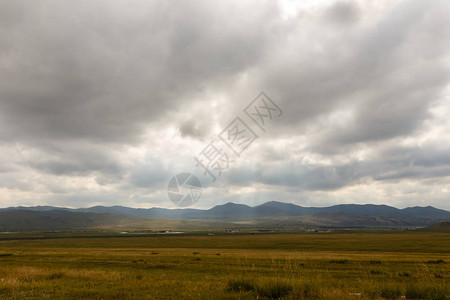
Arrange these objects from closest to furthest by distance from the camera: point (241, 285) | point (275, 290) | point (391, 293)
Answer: point (275, 290) < point (391, 293) < point (241, 285)

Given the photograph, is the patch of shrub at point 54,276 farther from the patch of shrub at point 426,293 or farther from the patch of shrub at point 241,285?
the patch of shrub at point 426,293

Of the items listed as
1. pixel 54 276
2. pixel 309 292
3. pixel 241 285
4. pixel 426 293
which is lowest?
pixel 54 276

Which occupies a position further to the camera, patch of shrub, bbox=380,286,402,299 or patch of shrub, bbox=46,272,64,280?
patch of shrub, bbox=46,272,64,280

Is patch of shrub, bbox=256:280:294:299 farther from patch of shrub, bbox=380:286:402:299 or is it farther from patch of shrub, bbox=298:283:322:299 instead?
patch of shrub, bbox=380:286:402:299

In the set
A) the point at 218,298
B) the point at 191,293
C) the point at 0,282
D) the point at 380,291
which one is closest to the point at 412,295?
the point at 380,291

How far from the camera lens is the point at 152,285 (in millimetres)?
13984

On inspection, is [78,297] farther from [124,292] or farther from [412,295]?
[412,295]

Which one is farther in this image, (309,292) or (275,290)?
(275,290)

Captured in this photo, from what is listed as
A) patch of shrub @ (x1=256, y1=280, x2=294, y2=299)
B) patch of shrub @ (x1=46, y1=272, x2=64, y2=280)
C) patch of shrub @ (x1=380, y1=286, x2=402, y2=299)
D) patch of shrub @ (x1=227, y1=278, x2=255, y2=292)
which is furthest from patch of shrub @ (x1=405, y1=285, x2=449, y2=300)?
patch of shrub @ (x1=46, y1=272, x2=64, y2=280)

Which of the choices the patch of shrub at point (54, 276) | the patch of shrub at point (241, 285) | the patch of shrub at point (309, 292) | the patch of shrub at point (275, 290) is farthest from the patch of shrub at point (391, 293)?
the patch of shrub at point (54, 276)

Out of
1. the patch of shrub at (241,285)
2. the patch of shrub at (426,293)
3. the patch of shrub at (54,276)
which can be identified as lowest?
the patch of shrub at (54,276)

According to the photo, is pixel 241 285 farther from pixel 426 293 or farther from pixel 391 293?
pixel 426 293

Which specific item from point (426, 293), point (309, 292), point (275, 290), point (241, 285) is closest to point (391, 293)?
point (426, 293)

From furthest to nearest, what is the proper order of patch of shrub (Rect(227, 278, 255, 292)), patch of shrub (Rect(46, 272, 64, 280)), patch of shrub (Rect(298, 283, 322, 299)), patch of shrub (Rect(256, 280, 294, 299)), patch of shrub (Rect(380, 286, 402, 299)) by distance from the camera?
1. patch of shrub (Rect(46, 272, 64, 280))
2. patch of shrub (Rect(227, 278, 255, 292))
3. patch of shrub (Rect(256, 280, 294, 299))
4. patch of shrub (Rect(380, 286, 402, 299))
5. patch of shrub (Rect(298, 283, 322, 299))
